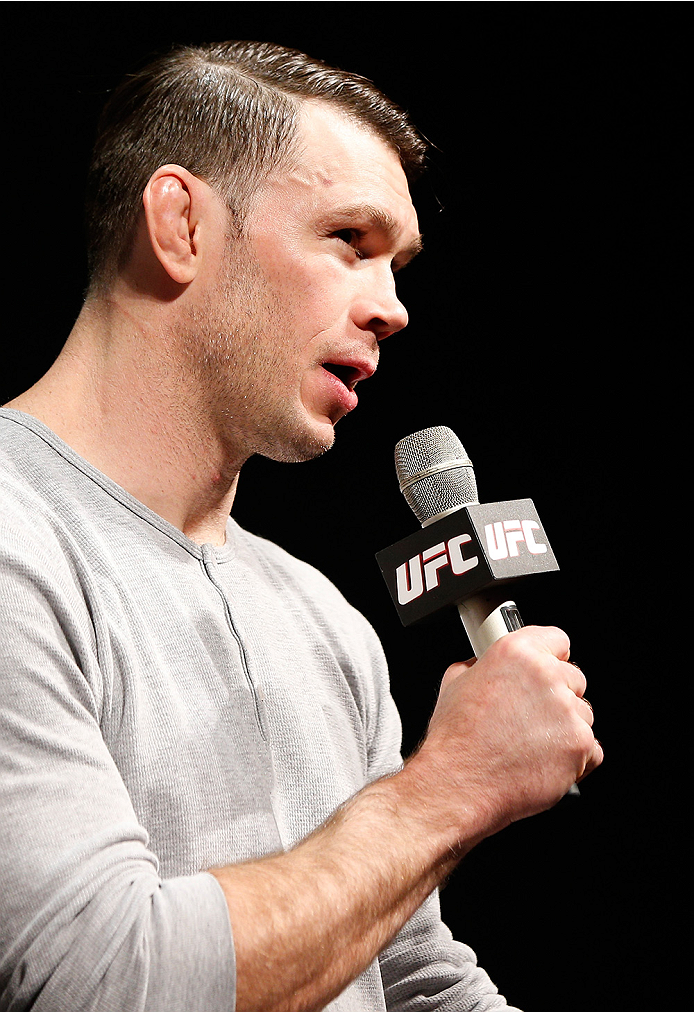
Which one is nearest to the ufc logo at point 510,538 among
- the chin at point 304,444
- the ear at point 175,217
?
the chin at point 304,444

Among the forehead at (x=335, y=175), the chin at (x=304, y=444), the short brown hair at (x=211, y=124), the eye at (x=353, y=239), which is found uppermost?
the short brown hair at (x=211, y=124)

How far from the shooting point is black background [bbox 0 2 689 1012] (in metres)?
2.27

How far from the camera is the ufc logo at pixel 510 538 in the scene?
1109 millimetres

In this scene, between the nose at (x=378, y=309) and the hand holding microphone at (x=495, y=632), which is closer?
the hand holding microphone at (x=495, y=632)

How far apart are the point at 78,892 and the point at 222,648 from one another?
492mm

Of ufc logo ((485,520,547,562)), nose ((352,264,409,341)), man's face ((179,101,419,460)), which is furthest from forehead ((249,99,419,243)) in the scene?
ufc logo ((485,520,547,562))

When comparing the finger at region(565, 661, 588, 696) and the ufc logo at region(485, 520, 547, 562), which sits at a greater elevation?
the ufc logo at region(485, 520, 547, 562)

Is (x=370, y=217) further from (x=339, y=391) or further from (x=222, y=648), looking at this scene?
(x=222, y=648)

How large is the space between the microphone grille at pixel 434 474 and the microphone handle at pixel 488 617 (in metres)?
0.15

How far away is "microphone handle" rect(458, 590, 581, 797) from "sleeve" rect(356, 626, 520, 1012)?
0.40 m

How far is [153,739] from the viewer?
3.67ft

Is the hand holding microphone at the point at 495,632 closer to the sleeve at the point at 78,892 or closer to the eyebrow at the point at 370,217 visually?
the sleeve at the point at 78,892

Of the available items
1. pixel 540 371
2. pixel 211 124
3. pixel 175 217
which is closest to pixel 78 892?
pixel 175 217

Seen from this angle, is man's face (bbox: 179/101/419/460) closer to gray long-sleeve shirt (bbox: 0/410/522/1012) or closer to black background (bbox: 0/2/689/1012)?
gray long-sleeve shirt (bbox: 0/410/522/1012)
